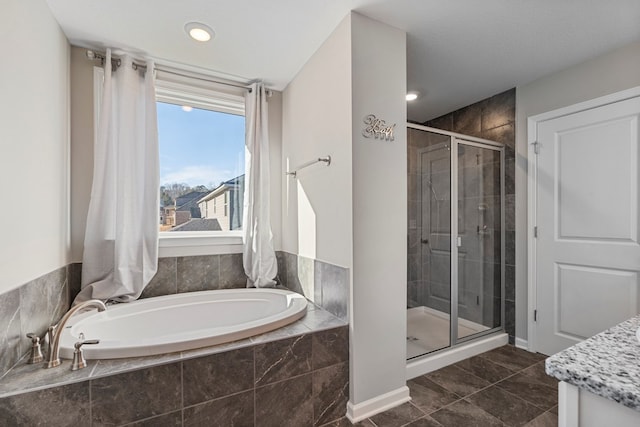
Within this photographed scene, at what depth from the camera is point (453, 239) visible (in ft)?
8.44

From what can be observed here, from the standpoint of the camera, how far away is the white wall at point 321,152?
1.80 metres

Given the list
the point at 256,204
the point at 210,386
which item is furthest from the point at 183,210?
the point at 210,386

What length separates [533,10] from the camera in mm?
1715

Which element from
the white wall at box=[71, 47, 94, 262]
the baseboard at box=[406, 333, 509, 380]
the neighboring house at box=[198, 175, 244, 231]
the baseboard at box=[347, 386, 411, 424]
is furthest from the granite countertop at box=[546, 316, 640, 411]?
the white wall at box=[71, 47, 94, 262]

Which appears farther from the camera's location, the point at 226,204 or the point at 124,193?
the point at 226,204

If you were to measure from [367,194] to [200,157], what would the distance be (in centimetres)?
162

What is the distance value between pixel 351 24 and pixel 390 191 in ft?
3.28

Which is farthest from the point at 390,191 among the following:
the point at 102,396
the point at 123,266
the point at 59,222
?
the point at 59,222

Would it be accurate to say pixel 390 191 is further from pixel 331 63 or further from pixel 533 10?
pixel 533 10

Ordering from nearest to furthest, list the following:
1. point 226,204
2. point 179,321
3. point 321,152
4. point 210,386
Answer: point 210,386 < point 321,152 < point 179,321 < point 226,204

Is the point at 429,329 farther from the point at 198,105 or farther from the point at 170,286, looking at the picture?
the point at 198,105

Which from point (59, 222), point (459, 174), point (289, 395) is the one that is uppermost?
point (459, 174)

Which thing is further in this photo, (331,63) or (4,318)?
(331,63)

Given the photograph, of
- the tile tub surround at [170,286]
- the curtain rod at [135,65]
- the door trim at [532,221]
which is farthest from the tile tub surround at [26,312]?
the door trim at [532,221]
